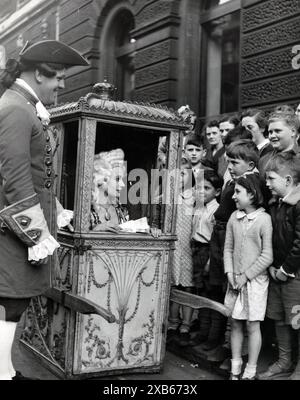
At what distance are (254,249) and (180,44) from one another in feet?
19.4

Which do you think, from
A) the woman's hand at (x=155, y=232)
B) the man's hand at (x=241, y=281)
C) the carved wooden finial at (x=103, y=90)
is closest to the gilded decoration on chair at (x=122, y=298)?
the woman's hand at (x=155, y=232)

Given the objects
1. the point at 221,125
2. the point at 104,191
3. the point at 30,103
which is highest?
the point at 221,125

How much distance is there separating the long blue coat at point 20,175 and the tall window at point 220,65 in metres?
5.30

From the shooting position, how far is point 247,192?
12.3ft

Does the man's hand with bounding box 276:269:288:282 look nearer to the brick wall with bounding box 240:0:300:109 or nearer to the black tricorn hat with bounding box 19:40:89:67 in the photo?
the black tricorn hat with bounding box 19:40:89:67

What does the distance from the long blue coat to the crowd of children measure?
50.9 inches

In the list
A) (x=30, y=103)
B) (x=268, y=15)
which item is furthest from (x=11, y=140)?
(x=268, y=15)

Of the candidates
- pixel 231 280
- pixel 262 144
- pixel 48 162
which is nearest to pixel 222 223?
pixel 231 280

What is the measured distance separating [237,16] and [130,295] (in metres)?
5.48

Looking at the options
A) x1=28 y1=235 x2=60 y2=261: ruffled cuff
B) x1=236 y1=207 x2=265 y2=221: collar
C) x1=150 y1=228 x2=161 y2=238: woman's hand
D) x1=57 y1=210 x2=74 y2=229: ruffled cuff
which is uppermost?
x1=236 y1=207 x2=265 y2=221: collar

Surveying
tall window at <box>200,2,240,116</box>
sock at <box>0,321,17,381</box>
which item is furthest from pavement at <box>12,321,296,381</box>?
tall window at <box>200,2,240,116</box>

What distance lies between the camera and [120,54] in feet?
36.5

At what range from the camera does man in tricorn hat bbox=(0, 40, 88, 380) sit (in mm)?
2893
